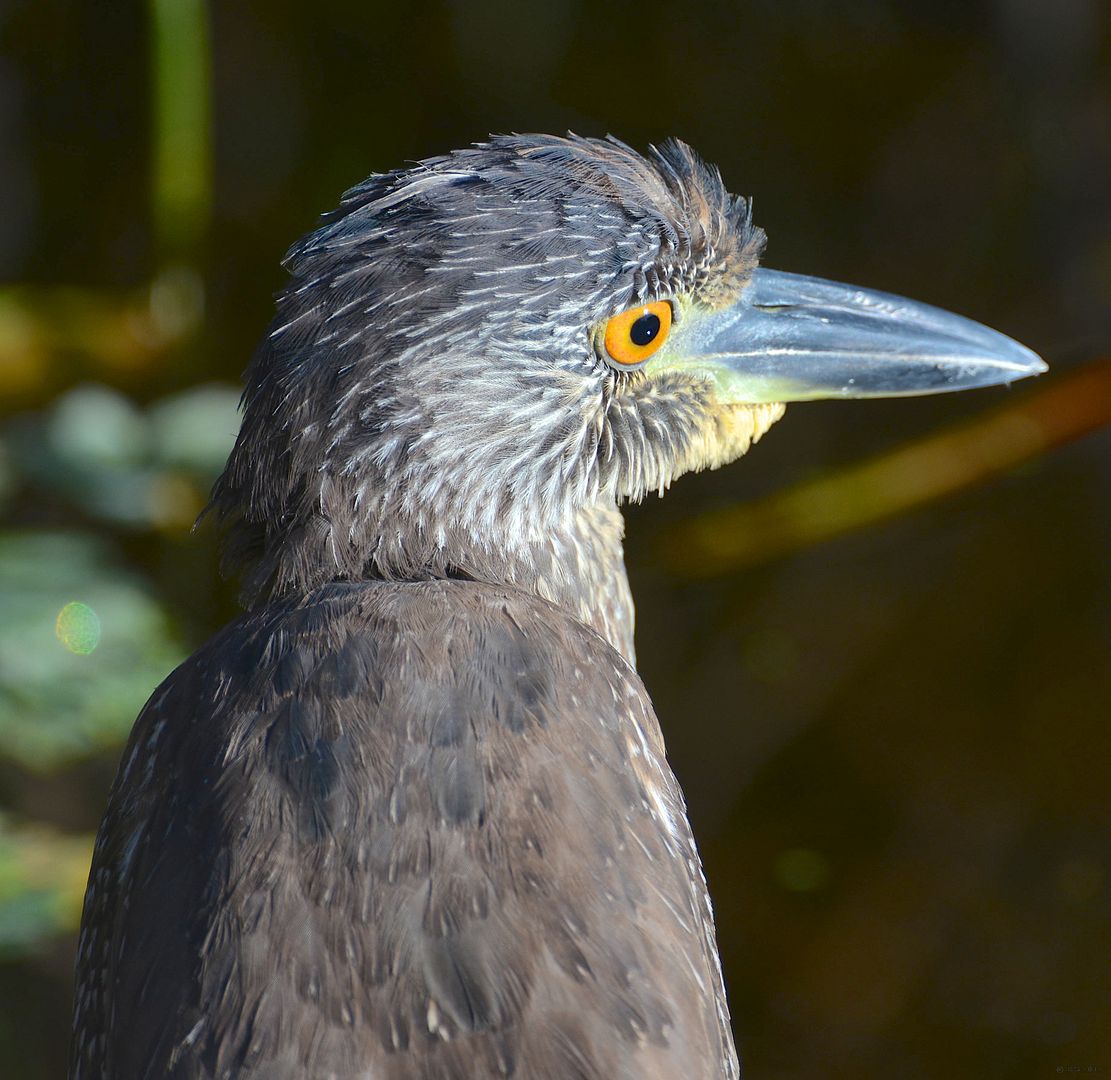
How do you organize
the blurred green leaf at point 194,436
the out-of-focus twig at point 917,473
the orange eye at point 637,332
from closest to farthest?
the orange eye at point 637,332
the blurred green leaf at point 194,436
the out-of-focus twig at point 917,473

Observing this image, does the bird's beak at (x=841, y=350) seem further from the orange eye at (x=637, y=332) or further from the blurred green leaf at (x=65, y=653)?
the blurred green leaf at (x=65, y=653)

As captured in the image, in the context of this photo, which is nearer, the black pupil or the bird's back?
the bird's back

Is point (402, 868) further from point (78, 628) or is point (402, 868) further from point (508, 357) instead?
point (78, 628)

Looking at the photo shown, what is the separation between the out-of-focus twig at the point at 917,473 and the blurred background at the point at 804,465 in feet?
0.04

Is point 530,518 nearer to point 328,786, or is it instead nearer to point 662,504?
point 328,786

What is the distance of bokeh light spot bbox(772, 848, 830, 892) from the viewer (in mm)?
4199

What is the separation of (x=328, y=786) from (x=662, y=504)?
3035 millimetres

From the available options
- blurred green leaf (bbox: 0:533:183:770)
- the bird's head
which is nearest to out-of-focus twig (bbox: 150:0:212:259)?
blurred green leaf (bbox: 0:533:183:770)

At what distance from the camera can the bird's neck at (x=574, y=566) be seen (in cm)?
231

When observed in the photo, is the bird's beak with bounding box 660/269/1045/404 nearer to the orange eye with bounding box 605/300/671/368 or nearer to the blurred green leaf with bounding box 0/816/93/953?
the orange eye with bounding box 605/300/671/368

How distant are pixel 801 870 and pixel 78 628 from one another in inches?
90.9

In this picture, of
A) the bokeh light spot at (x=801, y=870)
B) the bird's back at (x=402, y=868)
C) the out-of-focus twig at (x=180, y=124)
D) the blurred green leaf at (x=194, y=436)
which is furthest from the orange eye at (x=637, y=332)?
the out-of-focus twig at (x=180, y=124)

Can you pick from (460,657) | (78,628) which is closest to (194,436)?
(78,628)

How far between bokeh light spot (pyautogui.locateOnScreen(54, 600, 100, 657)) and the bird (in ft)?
3.10
